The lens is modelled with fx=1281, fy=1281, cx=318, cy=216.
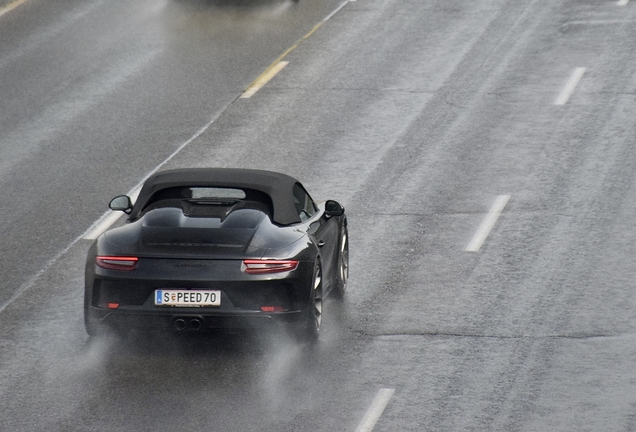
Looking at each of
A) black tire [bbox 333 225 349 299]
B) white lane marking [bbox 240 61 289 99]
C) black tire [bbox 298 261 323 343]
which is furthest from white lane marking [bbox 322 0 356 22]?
black tire [bbox 298 261 323 343]

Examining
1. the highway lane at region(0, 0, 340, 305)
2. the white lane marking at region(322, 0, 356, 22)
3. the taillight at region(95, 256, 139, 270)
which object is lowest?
the white lane marking at region(322, 0, 356, 22)

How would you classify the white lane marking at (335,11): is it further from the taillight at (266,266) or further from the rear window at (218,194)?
the taillight at (266,266)

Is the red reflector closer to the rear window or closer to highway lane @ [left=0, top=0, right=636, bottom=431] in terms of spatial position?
highway lane @ [left=0, top=0, right=636, bottom=431]

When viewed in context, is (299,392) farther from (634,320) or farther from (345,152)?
(345,152)

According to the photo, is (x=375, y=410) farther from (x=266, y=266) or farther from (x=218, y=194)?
(x=218, y=194)

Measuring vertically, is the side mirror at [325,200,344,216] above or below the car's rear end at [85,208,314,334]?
below

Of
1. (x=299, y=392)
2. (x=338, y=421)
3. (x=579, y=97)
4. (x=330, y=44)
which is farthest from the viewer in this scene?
(x=330, y=44)

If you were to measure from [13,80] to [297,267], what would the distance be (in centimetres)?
1158

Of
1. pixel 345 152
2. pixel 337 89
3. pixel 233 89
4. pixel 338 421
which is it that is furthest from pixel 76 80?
pixel 338 421

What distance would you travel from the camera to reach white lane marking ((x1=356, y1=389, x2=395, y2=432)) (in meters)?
8.93

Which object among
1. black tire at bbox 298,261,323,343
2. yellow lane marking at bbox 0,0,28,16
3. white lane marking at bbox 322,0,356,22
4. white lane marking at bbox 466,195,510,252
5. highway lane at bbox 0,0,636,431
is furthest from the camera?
yellow lane marking at bbox 0,0,28,16

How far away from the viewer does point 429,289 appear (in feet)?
40.3

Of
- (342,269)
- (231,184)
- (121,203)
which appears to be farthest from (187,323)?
(342,269)

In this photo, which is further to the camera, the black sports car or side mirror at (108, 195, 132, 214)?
side mirror at (108, 195, 132, 214)
